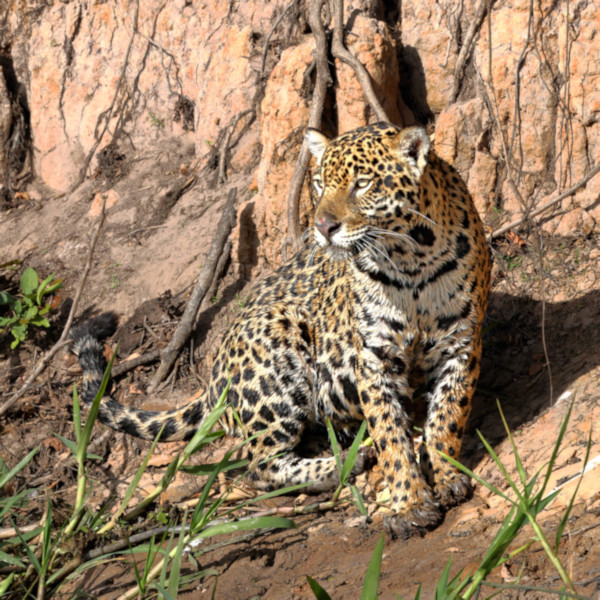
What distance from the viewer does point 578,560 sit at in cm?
319

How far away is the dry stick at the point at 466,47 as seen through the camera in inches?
270

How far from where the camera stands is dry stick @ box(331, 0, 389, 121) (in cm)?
708

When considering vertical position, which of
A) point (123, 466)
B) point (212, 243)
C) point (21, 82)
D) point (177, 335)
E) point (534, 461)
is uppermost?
point (21, 82)

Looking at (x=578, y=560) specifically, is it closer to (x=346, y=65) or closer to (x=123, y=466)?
(x=123, y=466)

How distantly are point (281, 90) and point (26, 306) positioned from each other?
3599mm

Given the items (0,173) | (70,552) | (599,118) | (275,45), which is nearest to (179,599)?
(70,552)

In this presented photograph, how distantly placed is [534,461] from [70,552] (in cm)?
274

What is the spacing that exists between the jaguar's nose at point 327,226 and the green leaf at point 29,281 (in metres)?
4.84

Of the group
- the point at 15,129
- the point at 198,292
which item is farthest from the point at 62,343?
the point at 15,129

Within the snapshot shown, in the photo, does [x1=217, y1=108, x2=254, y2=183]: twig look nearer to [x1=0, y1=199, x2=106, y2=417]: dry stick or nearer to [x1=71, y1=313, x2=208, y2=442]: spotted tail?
[x1=0, y1=199, x2=106, y2=417]: dry stick

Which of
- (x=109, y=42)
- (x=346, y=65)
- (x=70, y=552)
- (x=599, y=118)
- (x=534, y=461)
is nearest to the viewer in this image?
(x=70, y=552)

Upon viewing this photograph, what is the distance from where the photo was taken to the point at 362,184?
14.8 feet

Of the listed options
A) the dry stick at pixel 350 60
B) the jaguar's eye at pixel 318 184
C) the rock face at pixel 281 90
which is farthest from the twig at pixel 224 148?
the jaguar's eye at pixel 318 184

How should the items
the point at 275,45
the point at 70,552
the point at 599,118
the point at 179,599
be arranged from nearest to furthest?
the point at 70,552, the point at 179,599, the point at 599,118, the point at 275,45
